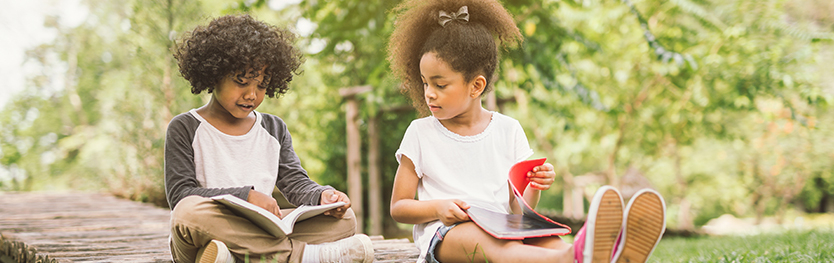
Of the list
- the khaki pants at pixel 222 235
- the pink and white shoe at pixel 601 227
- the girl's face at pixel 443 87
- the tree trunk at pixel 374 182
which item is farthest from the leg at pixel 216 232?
the tree trunk at pixel 374 182

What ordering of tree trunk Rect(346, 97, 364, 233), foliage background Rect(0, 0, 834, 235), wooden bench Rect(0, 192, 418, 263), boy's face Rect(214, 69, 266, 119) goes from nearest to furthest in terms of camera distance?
1. boy's face Rect(214, 69, 266, 119)
2. wooden bench Rect(0, 192, 418, 263)
3. foliage background Rect(0, 0, 834, 235)
4. tree trunk Rect(346, 97, 364, 233)

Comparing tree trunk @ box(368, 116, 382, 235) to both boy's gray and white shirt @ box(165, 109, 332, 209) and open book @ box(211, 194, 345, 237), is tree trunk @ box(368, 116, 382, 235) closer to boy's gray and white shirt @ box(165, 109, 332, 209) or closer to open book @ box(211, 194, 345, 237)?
boy's gray and white shirt @ box(165, 109, 332, 209)

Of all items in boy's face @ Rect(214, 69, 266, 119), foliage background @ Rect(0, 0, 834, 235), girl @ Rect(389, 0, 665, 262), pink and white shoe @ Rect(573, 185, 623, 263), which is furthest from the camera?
foliage background @ Rect(0, 0, 834, 235)

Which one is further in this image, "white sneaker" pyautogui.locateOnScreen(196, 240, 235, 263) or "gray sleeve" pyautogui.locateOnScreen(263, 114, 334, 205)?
"gray sleeve" pyautogui.locateOnScreen(263, 114, 334, 205)

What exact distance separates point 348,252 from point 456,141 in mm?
578

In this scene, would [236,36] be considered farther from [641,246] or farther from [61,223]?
[61,223]

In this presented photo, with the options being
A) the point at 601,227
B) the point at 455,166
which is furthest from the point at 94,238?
the point at 601,227

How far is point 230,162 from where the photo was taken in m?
1.89

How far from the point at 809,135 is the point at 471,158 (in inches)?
464

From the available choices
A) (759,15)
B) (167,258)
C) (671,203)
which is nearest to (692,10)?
(759,15)

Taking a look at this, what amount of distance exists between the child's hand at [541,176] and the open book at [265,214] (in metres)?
0.72

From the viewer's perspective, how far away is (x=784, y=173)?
11.1m

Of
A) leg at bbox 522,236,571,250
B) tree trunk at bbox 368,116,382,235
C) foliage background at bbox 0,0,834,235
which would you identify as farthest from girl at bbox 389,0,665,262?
tree trunk at bbox 368,116,382,235

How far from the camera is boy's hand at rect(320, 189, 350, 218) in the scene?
6.17 ft
